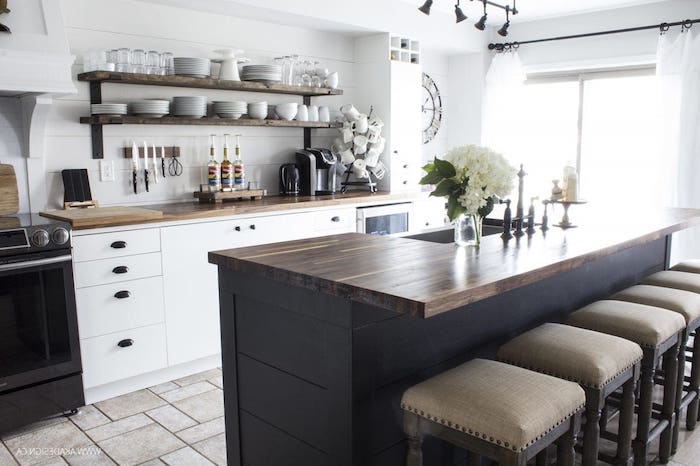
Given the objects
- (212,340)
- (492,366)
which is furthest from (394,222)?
(492,366)

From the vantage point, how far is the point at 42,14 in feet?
10.2

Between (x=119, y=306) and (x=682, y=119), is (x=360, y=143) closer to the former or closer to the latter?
(x=119, y=306)

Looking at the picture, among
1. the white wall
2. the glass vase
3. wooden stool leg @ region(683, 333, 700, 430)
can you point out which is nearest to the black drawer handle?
the white wall

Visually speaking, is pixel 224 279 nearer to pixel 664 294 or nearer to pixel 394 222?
pixel 664 294

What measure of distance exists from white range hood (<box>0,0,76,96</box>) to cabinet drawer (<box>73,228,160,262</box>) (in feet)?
2.54

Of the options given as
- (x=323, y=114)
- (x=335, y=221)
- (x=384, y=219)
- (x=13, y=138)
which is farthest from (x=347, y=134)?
(x=13, y=138)

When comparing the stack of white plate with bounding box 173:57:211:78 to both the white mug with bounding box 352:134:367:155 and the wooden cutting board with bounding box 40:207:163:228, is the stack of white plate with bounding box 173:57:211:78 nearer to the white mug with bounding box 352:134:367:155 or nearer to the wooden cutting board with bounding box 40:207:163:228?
the wooden cutting board with bounding box 40:207:163:228

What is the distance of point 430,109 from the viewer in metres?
6.18

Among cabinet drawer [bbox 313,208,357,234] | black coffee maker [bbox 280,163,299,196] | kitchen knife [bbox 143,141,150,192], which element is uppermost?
kitchen knife [bbox 143,141,150,192]

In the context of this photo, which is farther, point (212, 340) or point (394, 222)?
point (394, 222)

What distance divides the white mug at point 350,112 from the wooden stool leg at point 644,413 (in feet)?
10.2

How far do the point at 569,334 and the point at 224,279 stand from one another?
4.09 feet

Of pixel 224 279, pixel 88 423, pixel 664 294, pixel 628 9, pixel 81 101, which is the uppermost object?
pixel 628 9

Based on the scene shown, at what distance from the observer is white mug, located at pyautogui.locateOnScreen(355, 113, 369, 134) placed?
494 centimetres
